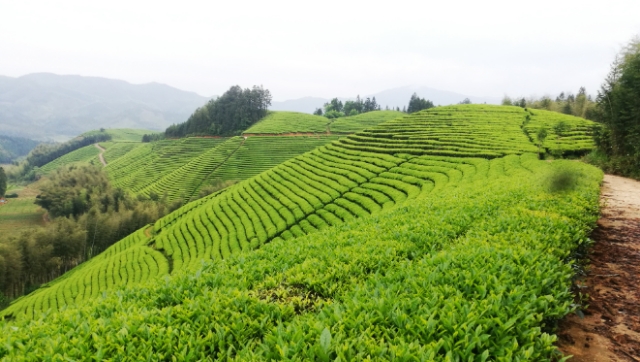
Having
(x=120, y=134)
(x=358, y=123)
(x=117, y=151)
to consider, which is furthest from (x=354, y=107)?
(x=120, y=134)

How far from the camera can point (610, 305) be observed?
478 centimetres

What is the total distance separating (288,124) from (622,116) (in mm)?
79121

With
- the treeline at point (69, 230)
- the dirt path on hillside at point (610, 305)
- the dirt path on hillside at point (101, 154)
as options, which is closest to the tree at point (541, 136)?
the dirt path on hillside at point (610, 305)

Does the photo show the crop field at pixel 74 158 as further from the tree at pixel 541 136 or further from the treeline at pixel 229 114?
the tree at pixel 541 136

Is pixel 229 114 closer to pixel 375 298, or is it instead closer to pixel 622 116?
pixel 622 116

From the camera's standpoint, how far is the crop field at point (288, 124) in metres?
88.6

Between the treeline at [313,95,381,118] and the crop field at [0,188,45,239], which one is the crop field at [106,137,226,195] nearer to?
the crop field at [0,188,45,239]

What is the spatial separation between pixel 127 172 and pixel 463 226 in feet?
324

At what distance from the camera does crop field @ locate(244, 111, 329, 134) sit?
8859cm

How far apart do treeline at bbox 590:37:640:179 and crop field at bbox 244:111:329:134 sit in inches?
2673

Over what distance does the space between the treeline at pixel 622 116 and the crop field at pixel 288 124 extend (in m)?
67.9

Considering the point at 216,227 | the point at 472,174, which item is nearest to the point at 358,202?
the point at 472,174

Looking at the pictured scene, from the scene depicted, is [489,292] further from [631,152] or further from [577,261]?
[631,152]

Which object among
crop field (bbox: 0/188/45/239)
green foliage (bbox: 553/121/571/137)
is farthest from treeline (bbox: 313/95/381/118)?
green foliage (bbox: 553/121/571/137)
